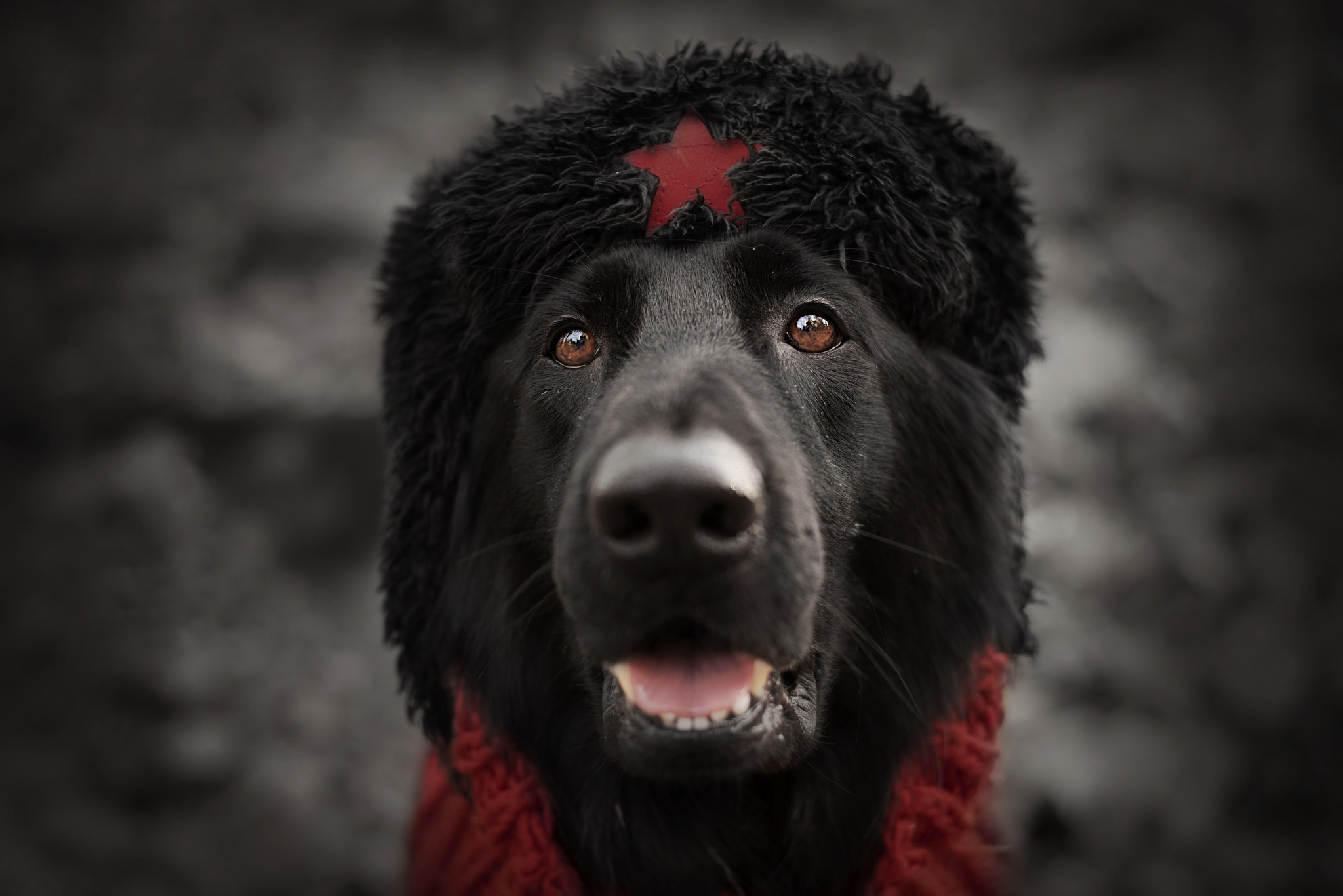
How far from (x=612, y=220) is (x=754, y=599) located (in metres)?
0.79

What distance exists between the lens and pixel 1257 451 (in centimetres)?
338

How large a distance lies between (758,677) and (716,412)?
46 cm

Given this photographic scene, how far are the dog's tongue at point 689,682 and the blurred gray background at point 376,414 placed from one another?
1.95 metres

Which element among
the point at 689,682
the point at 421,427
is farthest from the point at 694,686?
the point at 421,427

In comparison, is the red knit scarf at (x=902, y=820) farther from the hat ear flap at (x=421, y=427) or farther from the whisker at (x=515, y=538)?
the whisker at (x=515, y=538)

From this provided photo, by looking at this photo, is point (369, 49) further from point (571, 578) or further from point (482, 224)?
point (571, 578)

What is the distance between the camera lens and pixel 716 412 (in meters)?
1.51

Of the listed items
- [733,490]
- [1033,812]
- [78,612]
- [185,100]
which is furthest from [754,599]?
[185,100]

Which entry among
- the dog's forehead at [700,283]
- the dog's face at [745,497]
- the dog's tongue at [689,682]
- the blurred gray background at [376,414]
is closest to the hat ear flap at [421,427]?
the dog's face at [745,497]

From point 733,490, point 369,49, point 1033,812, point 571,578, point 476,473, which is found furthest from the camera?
point 369,49

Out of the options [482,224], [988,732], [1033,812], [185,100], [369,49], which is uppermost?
[369,49]

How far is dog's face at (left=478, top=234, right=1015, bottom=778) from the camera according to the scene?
1431 mm

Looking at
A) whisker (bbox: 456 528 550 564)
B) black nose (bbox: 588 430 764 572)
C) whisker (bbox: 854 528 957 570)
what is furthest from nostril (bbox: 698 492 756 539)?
whisker (bbox: 456 528 550 564)

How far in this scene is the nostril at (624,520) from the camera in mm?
1389
